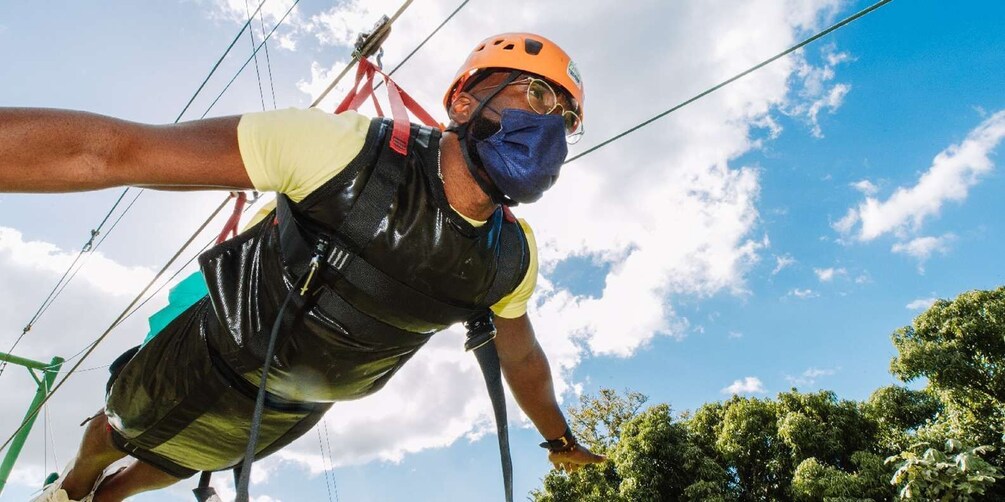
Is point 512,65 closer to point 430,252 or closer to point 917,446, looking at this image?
point 430,252

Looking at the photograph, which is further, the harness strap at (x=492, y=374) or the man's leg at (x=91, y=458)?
the man's leg at (x=91, y=458)

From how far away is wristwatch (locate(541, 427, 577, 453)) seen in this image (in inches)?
131


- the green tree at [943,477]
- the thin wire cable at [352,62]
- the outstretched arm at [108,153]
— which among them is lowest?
A: the green tree at [943,477]

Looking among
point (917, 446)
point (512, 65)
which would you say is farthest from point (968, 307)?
point (512, 65)

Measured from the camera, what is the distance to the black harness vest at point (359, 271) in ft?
6.23

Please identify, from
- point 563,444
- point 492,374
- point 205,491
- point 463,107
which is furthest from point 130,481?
point 463,107

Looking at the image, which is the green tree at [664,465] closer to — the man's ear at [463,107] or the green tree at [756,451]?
the green tree at [756,451]

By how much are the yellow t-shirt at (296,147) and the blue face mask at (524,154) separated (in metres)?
0.51

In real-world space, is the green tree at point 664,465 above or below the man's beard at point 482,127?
below

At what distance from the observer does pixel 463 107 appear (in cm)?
241

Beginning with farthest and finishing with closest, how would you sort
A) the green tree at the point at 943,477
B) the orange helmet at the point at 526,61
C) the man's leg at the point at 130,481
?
the green tree at the point at 943,477, the man's leg at the point at 130,481, the orange helmet at the point at 526,61

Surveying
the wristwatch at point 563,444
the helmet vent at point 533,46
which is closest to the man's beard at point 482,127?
the helmet vent at point 533,46

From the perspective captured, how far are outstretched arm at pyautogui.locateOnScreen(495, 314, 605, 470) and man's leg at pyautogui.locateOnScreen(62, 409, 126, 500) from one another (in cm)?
226

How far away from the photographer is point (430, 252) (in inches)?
79.3
